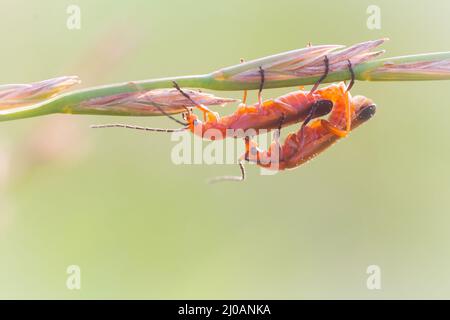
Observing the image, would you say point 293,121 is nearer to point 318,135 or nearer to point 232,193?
point 318,135

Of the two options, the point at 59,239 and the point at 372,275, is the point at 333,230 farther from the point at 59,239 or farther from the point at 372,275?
the point at 59,239

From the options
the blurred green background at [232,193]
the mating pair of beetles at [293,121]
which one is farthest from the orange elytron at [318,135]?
the blurred green background at [232,193]

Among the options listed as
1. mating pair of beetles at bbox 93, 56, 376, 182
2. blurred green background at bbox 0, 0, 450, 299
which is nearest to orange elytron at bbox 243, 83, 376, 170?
mating pair of beetles at bbox 93, 56, 376, 182

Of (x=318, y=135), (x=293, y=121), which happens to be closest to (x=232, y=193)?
(x=318, y=135)

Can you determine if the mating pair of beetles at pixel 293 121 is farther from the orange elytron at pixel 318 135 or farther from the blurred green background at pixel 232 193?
the blurred green background at pixel 232 193

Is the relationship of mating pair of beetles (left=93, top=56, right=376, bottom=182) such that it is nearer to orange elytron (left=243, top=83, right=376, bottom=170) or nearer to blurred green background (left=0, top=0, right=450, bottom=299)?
orange elytron (left=243, top=83, right=376, bottom=170)

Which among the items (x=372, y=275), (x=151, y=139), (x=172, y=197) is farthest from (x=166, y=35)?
(x=372, y=275)
